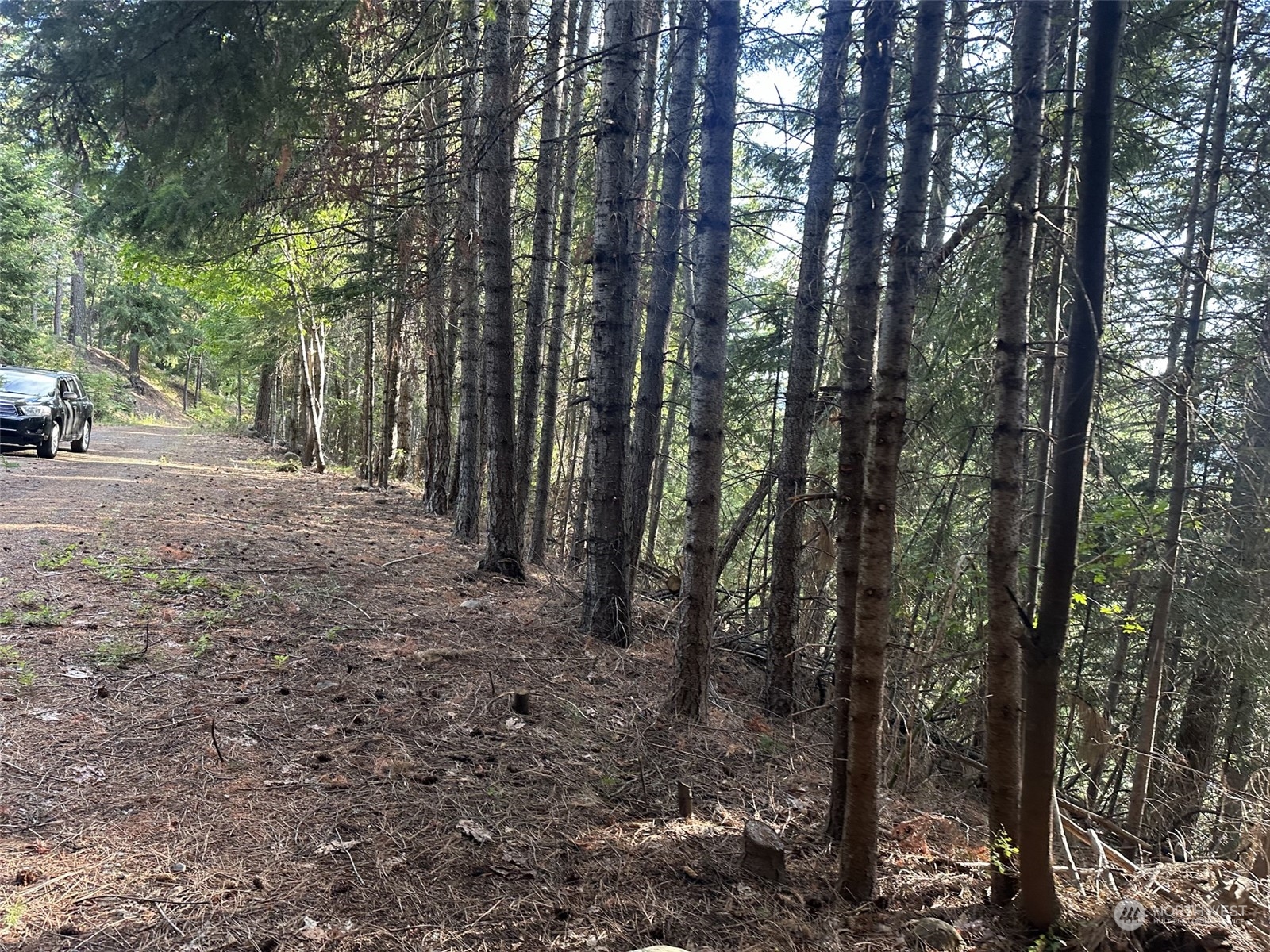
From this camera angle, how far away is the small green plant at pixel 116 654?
189 inches

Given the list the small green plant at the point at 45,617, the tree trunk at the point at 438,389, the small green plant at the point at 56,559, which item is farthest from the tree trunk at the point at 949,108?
the small green plant at the point at 56,559

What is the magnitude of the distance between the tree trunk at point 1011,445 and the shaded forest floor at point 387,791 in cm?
51

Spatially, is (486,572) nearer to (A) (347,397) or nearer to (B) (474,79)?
(B) (474,79)

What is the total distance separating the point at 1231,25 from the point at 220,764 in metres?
9.77

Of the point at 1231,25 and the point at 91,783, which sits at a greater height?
the point at 1231,25

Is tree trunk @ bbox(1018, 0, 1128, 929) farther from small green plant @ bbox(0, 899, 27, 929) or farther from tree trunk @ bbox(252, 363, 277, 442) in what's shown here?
tree trunk @ bbox(252, 363, 277, 442)

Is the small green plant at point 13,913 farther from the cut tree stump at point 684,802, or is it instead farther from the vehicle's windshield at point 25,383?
the vehicle's windshield at point 25,383

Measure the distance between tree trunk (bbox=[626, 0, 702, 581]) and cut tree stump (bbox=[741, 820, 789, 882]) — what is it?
11.3 feet

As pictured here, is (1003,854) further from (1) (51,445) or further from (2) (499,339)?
(1) (51,445)

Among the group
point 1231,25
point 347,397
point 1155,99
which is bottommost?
point 347,397

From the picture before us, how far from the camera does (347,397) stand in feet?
→ 83.1

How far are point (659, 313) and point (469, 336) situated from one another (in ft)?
10.7

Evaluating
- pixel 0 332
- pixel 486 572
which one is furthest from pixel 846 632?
pixel 0 332

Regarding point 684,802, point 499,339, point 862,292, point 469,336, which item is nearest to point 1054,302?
point 862,292
